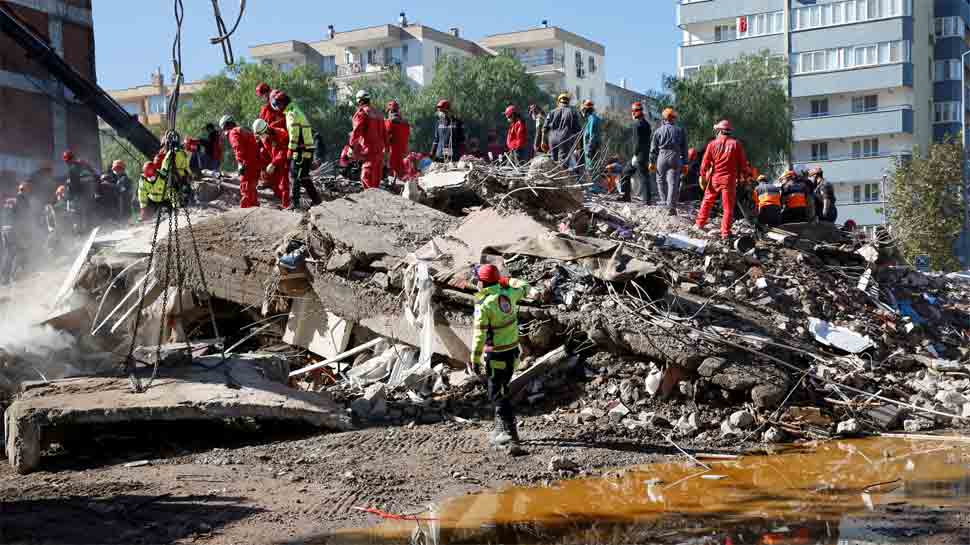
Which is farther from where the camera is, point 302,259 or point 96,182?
point 96,182

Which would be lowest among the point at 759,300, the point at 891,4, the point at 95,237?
the point at 759,300

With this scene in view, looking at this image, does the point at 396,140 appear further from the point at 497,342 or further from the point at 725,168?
the point at 497,342

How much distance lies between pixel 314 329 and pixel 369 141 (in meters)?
4.44

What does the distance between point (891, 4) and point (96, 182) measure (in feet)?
139

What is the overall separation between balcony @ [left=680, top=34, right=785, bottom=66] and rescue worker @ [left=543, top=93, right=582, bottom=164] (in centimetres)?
3672

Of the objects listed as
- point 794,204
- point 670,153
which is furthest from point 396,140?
point 794,204

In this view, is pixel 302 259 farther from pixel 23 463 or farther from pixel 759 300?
pixel 759 300

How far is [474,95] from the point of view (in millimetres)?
46312

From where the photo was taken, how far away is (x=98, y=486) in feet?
23.8

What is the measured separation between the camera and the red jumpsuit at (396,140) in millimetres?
15883

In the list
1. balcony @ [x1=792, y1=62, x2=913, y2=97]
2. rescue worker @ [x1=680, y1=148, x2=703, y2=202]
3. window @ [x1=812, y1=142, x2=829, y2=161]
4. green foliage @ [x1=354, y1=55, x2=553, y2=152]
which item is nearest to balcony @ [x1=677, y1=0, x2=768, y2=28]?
balcony @ [x1=792, y1=62, x2=913, y2=97]

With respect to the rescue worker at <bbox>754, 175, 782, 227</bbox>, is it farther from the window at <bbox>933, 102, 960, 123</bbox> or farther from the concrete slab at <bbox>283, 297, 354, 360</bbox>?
the window at <bbox>933, 102, 960, 123</bbox>

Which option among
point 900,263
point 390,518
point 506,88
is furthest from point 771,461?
point 506,88

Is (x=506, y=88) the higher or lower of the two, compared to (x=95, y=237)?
higher
